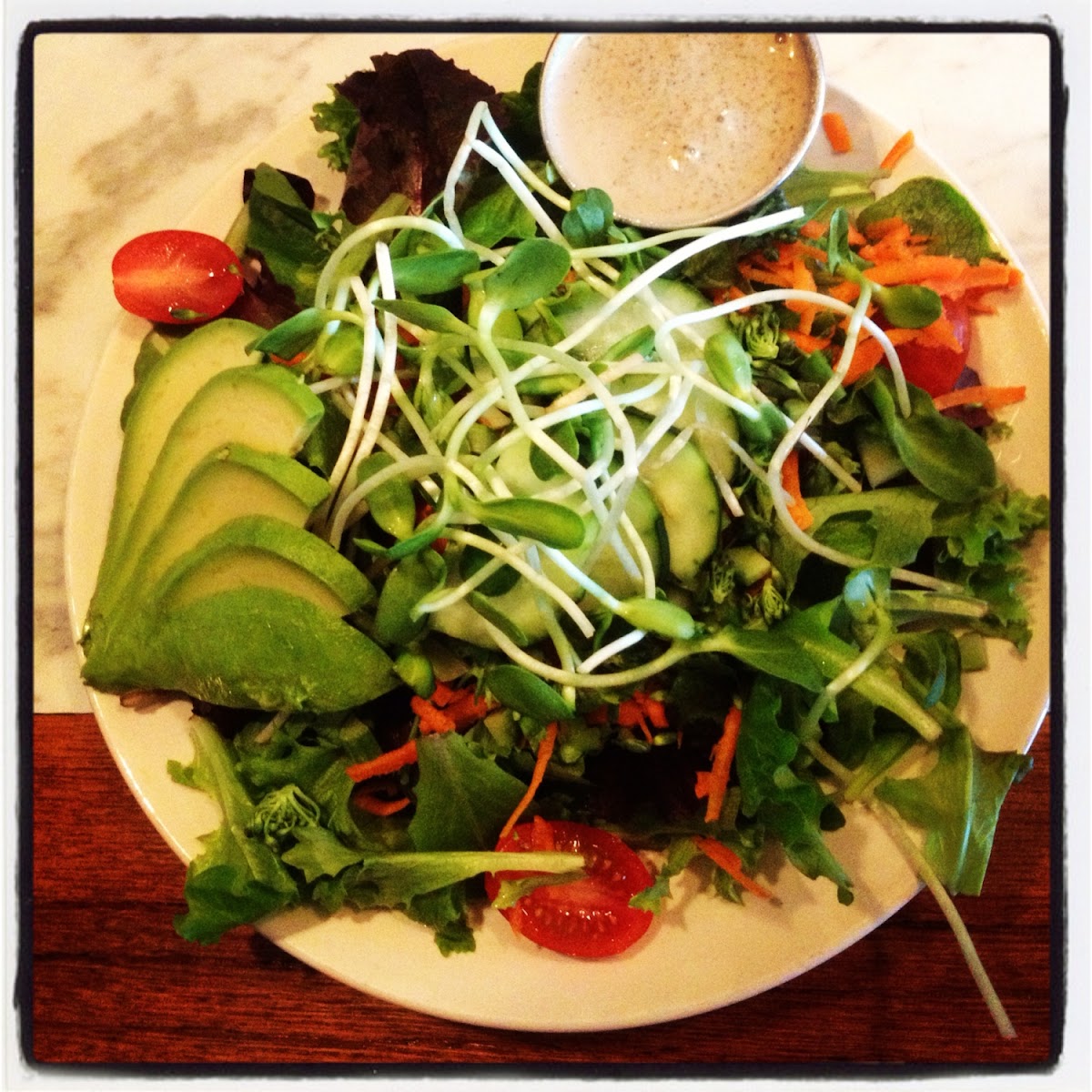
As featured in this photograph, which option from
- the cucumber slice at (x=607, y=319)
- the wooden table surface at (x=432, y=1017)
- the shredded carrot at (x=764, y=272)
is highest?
the shredded carrot at (x=764, y=272)

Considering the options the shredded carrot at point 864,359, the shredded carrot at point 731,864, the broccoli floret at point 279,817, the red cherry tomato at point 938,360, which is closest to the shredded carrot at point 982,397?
the red cherry tomato at point 938,360

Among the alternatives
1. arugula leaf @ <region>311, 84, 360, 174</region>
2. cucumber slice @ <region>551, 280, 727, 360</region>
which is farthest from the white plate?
arugula leaf @ <region>311, 84, 360, 174</region>

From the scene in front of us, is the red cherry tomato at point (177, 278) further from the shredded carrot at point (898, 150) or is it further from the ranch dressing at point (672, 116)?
the shredded carrot at point (898, 150)

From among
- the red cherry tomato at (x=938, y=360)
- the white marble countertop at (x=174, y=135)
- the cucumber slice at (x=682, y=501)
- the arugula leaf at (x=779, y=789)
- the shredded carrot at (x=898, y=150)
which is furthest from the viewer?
the white marble countertop at (x=174, y=135)

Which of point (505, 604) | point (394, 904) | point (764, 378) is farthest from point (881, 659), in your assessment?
point (394, 904)

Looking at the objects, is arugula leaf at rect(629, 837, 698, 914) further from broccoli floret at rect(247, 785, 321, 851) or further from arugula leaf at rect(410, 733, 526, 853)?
broccoli floret at rect(247, 785, 321, 851)

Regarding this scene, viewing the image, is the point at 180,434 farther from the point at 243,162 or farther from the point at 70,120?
the point at 70,120
